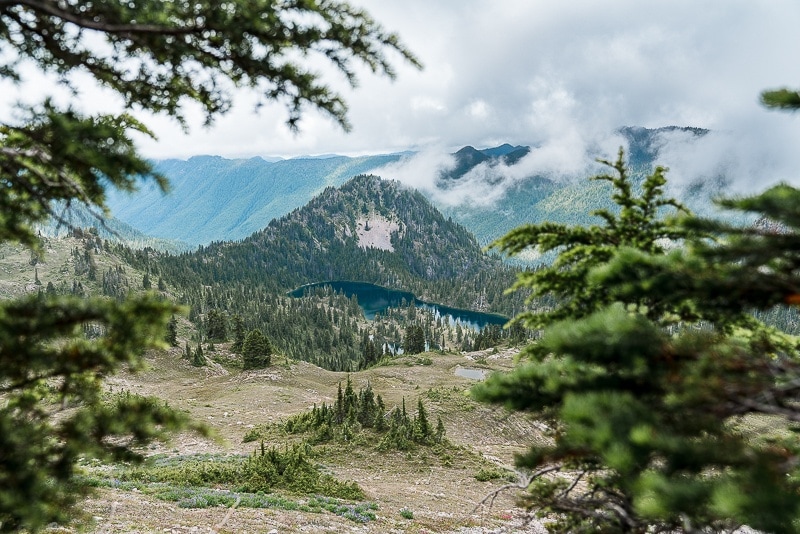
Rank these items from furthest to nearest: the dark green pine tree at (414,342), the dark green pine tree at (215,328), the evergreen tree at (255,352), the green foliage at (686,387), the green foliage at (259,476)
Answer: the dark green pine tree at (414,342), the dark green pine tree at (215,328), the evergreen tree at (255,352), the green foliage at (259,476), the green foliage at (686,387)

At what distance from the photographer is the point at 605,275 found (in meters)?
4.35

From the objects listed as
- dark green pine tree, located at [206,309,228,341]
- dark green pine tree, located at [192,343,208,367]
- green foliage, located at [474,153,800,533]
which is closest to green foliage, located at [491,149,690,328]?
green foliage, located at [474,153,800,533]

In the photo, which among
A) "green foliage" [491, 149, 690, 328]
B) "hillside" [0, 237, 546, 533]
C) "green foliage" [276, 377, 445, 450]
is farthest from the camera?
"green foliage" [276, 377, 445, 450]

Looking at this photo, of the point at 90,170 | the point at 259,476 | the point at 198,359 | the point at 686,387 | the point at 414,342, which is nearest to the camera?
the point at 686,387

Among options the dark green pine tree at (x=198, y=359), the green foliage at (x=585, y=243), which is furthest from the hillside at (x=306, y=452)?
the green foliage at (x=585, y=243)

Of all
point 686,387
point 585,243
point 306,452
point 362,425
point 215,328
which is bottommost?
point 215,328

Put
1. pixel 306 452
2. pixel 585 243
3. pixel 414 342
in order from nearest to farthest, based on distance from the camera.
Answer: pixel 585 243 → pixel 306 452 → pixel 414 342

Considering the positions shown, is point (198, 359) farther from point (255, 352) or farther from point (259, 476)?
point (259, 476)

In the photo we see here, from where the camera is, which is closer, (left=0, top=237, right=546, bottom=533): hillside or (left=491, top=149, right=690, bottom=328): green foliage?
(left=491, top=149, right=690, bottom=328): green foliage

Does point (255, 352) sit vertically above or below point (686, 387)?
below

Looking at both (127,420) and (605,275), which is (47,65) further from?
(605,275)

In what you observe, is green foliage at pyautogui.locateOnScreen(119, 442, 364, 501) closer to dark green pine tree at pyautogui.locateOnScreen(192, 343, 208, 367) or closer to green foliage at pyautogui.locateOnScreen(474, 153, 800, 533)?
green foliage at pyautogui.locateOnScreen(474, 153, 800, 533)

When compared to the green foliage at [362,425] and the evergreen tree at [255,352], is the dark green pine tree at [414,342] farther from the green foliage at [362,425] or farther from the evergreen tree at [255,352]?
the green foliage at [362,425]

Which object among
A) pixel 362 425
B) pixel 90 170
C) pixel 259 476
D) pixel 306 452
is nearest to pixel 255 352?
pixel 362 425
